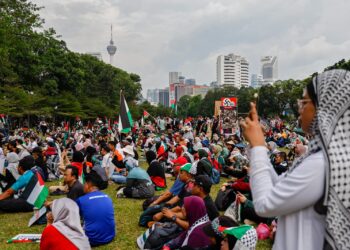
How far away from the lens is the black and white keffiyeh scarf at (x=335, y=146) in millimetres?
1435

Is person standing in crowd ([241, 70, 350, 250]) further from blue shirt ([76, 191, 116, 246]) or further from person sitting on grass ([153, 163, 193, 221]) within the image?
person sitting on grass ([153, 163, 193, 221])

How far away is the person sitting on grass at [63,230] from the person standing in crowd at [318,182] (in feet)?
9.85

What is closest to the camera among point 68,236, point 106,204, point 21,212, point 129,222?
point 68,236

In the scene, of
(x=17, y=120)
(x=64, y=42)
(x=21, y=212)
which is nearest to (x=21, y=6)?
(x=17, y=120)

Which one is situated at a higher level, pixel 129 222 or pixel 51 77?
pixel 51 77

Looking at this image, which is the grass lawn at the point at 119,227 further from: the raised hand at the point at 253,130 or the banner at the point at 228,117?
the banner at the point at 228,117

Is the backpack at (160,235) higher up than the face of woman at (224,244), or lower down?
lower down

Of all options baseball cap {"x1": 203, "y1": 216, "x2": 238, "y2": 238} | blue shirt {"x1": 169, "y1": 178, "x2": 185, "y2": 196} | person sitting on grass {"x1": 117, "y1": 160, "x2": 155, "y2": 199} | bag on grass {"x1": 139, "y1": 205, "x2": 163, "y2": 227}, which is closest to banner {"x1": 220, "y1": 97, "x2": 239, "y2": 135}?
person sitting on grass {"x1": 117, "y1": 160, "x2": 155, "y2": 199}

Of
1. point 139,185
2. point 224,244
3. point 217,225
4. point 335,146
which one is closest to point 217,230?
point 217,225

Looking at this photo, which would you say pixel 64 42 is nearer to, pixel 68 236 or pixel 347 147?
pixel 68 236

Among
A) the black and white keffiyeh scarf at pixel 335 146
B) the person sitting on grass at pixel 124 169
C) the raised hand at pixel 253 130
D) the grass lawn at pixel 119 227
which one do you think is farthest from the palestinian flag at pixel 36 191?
the black and white keffiyeh scarf at pixel 335 146

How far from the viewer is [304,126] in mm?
1648

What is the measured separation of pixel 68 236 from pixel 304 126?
10.4 feet

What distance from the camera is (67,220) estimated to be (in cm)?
417
